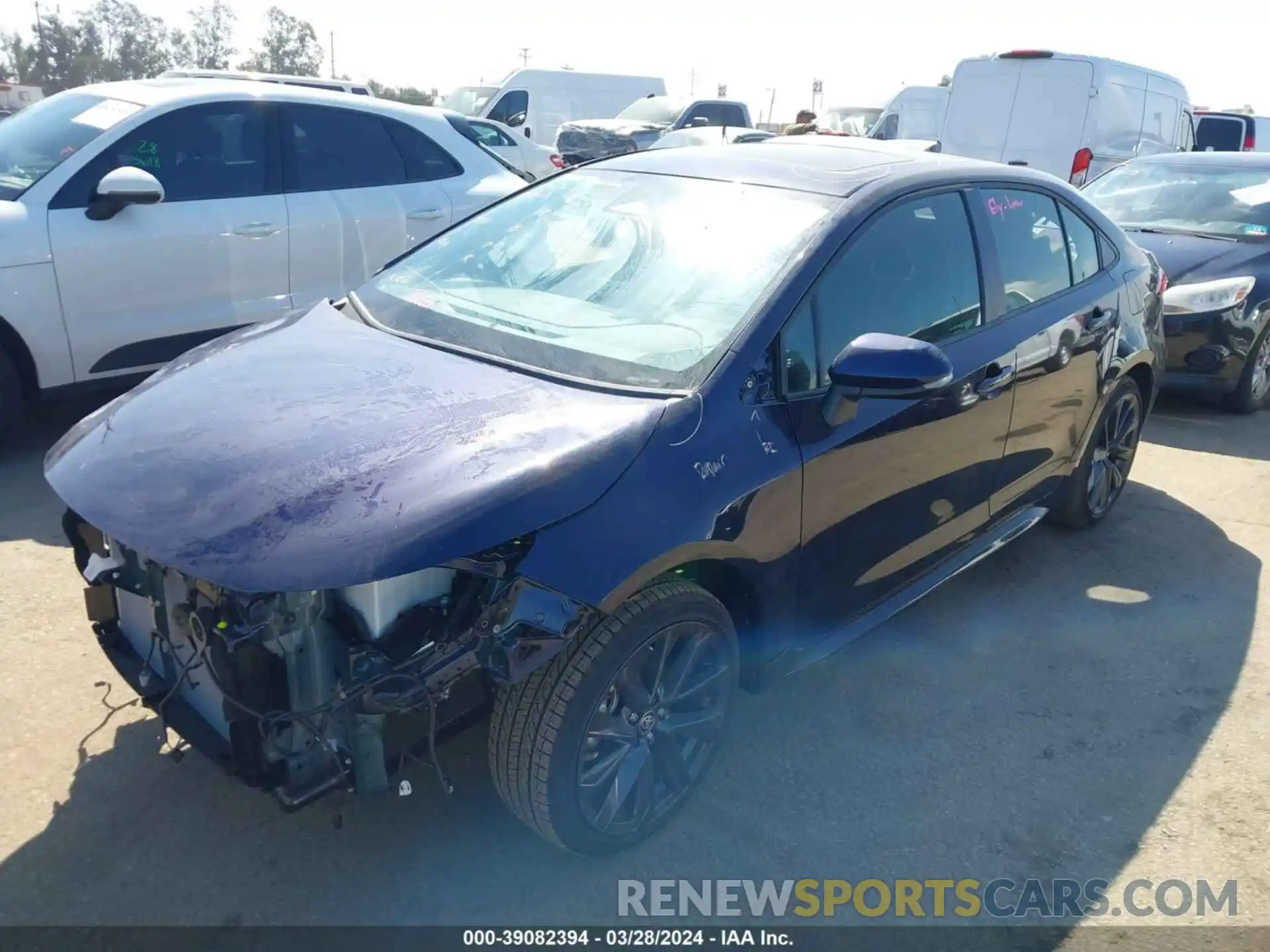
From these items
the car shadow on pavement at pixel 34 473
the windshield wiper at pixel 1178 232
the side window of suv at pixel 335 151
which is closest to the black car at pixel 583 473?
the car shadow on pavement at pixel 34 473

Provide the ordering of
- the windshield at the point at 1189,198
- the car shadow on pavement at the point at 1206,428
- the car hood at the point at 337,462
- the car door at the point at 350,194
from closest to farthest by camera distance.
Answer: the car hood at the point at 337,462 → the car door at the point at 350,194 → the car shadow on pavement at the point at 1206,428 → the windshield at the point at 1189,198

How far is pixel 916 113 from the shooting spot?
17.3m

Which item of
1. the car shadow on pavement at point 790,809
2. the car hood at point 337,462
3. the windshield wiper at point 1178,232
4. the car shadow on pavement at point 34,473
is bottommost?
the car shadow on pavement at point 790,809

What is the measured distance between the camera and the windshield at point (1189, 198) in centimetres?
723

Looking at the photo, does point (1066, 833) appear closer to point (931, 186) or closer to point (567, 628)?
point (567, 628)

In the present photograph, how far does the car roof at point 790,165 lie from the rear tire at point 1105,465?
1.36m

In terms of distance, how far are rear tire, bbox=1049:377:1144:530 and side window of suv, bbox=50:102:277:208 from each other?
14.2 feet

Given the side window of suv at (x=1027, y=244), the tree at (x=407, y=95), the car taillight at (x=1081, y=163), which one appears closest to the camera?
the side window of suv at (x=1027, y=244)

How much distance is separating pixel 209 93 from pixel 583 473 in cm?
424

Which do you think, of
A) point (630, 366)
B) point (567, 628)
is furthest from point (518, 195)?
point (567, 628)

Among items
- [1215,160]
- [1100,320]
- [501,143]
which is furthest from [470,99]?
[1100,320]

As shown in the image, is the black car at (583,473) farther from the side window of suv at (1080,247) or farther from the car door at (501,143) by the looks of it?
the car door at (501,143)

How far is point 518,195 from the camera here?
3.77m

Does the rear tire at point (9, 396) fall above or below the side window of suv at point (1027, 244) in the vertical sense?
below
